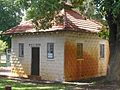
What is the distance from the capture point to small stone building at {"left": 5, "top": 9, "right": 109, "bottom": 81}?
23500mm

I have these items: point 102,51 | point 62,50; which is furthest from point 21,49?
point 102,51

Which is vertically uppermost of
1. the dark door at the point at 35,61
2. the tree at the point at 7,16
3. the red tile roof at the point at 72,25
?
the tree at the point at 7,16

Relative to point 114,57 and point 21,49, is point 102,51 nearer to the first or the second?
point 114,57

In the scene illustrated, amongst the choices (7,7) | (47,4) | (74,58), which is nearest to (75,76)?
(74,58)

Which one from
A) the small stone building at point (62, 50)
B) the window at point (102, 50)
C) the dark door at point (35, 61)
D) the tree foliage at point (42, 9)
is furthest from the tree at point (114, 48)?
the window at point (102, 50)

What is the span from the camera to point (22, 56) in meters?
26.6

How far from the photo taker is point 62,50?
76.9 feet

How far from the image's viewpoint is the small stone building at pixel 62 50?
23500 millimetres

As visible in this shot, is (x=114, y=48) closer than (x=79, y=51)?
Yes

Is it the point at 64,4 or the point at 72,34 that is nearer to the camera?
the point at 64,4

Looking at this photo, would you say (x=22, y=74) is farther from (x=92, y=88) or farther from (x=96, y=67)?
(x=92, y=88)

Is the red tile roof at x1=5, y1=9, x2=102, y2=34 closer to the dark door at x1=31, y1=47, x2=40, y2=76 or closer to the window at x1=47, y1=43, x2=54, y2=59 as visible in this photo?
the window at x1=47, y1=43, x2=54, y2=59

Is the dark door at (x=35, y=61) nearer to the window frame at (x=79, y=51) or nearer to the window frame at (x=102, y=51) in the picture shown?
the window frame at (x=79, y=51)

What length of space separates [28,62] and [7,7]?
34.1 m
